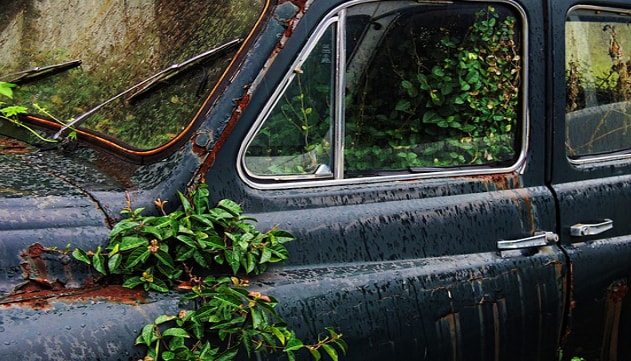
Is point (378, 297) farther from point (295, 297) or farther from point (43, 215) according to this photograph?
point (43, 215)

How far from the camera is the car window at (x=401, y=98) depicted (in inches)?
102

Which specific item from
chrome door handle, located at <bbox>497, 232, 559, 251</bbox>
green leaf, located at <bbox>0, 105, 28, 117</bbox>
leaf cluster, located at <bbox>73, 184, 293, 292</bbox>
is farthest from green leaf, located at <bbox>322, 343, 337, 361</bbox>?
green leaf, located at <bbox>0, 105, 28, 117</bbox>

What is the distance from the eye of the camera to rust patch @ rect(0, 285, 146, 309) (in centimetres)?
212

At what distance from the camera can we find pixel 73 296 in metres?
2.19

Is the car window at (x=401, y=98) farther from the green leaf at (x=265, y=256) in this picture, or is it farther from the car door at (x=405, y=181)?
the green leaf at (x=265, y=256)

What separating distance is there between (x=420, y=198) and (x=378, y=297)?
0.40 meters

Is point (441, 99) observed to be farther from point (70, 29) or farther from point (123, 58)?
point (70, 29)

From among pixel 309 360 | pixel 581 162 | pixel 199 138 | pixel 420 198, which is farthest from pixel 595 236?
pixel 199 138

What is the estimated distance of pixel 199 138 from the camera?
2430 mm

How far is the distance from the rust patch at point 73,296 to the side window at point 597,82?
1741 millimetres

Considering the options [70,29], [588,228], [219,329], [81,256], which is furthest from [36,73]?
[588,228]

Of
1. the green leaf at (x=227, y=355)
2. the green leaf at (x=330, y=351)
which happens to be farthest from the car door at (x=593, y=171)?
the green leaf at (x=227, y=355)

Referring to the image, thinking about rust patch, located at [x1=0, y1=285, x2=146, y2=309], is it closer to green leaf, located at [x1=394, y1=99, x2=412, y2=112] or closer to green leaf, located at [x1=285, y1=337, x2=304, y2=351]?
green leaf, located at [x1=285, y1=337, x2=304, y2=351]

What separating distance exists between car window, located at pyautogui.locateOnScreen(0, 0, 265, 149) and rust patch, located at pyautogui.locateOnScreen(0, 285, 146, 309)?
48 centimetres
